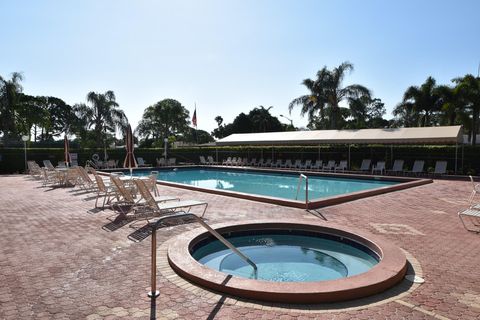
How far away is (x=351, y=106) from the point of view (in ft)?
98.6

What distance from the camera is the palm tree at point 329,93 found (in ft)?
97.4

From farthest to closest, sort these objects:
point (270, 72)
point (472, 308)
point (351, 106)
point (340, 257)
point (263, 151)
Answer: point (351, 106)
point (263, 151)
point (270, 72)
point (340, 257)
point (472, 308)

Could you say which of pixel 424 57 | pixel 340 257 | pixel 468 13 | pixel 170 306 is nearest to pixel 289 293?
pixel 170 306

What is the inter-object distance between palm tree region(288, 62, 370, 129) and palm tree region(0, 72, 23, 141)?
24.5 metres

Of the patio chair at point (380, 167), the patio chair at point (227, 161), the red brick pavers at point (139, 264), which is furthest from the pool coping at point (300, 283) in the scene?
the patio chair at point (227, 161)

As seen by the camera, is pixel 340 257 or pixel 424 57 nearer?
pixel 340 257

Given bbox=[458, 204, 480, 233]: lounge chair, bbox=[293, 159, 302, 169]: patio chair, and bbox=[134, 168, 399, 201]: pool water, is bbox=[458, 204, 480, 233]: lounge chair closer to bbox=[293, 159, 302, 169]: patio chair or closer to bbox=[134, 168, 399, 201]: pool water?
bbox=[134, 168, 399, 201]: pool water

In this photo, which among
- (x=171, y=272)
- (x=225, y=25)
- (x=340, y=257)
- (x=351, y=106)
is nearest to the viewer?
(x=171, y=272)

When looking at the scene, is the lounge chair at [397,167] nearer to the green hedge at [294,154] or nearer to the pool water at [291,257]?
the green hedge at [294,154]

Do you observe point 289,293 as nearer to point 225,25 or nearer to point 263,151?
point 225,25

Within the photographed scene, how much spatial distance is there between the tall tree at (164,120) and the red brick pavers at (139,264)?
3774cm

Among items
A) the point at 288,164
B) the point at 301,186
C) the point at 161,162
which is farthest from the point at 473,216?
the point at 161,162

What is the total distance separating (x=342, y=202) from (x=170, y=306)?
7.15 m

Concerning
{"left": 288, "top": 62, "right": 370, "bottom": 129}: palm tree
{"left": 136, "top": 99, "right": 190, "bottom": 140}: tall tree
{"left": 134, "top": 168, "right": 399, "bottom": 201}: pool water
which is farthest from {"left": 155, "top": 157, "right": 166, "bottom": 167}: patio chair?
{"left": 136, "top": 99, "right": 190, "bottom": 140}: tall tree
